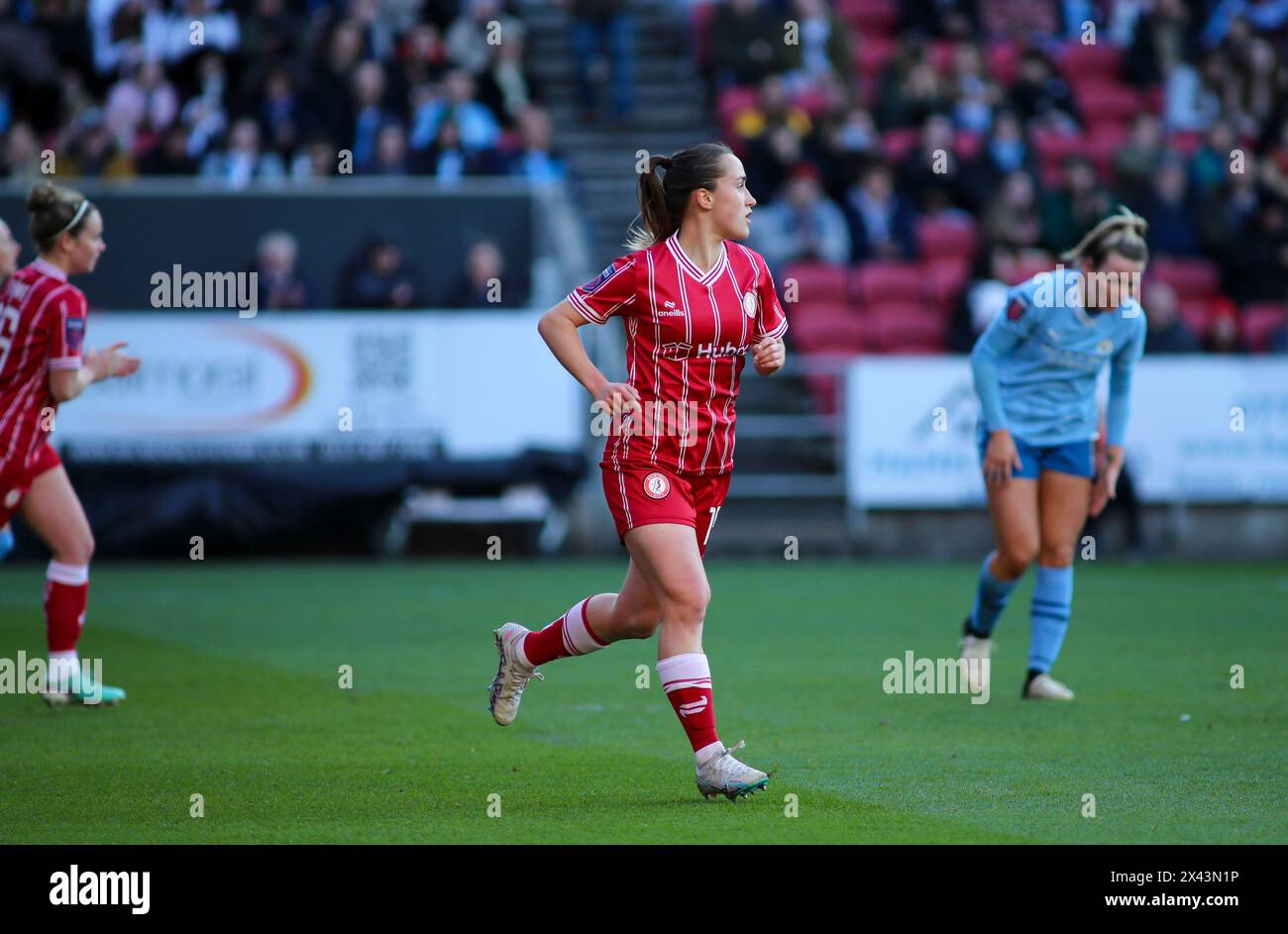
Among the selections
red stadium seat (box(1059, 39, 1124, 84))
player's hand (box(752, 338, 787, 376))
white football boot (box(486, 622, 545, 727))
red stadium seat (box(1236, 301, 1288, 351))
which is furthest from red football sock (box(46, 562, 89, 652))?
red stadium seat (box(1059, 39, 1124, 84))

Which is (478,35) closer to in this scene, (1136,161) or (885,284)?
(885,284)

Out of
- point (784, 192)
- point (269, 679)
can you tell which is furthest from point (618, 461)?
point (784, 192)

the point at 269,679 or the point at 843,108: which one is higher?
the point at 843,108

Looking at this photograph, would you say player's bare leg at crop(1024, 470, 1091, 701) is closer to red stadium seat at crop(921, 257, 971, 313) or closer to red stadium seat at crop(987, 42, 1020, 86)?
red stadium seat at crop(921, 257, 971, 313)

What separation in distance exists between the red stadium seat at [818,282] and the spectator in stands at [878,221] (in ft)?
2.37

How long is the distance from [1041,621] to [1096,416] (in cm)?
106

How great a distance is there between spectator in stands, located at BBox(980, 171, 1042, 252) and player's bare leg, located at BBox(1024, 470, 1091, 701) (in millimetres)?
10965

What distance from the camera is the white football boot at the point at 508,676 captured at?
714 centimetres

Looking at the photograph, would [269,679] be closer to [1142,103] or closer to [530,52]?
[530,52]

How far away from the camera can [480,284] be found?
18.1 m

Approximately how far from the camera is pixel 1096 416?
9188mm

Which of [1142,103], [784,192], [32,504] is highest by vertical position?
[1142,103]

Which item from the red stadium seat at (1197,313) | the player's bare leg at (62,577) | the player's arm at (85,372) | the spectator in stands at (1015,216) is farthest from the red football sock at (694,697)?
the red stadium seat at (1197,313)

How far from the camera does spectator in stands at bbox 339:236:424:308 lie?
18156 mm
